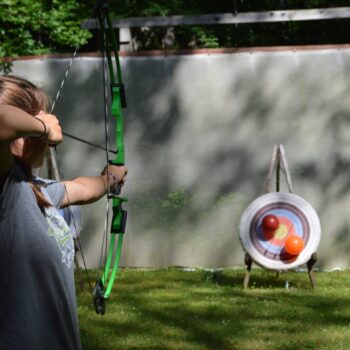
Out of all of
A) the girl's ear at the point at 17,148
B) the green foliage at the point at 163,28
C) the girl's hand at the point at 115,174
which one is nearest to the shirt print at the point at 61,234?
the girl's ear at the point at 17,148

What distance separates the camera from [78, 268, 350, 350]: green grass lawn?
4.39 metres

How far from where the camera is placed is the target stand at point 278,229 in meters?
5.79

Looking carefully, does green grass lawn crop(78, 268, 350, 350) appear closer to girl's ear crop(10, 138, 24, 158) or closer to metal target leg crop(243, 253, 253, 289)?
metal target leg crop(243, 253, 253, 289)

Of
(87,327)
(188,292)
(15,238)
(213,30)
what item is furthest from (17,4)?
(15,238)

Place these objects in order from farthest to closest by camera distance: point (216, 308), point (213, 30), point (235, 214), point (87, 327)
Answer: point (213, 30)
point (235, 214)
point (216, 308)
point (87, 327)

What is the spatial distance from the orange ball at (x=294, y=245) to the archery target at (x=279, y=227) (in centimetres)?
4

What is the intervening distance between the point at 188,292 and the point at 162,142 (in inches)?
57.2

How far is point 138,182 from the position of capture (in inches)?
268

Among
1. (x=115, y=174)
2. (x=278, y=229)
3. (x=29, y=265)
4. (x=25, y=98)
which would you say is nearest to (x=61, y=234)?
(x=29, y=265)

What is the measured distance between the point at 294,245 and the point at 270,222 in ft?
0.70

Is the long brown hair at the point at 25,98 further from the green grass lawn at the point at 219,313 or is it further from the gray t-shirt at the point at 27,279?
the green grass lawn at the point at 219,313

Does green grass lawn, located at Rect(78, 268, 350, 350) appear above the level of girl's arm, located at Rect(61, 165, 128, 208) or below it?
below

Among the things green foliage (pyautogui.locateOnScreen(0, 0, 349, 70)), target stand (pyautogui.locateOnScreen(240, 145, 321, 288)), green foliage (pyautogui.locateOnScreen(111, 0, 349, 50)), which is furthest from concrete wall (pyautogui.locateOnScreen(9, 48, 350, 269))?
green foliage (pyautogui.locateOnScreen(111, 0, 349, 50))

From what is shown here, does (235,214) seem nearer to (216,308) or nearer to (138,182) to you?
(138,182)
